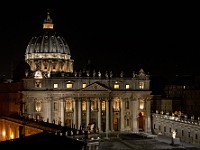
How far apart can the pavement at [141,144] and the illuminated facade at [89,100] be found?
13.8m

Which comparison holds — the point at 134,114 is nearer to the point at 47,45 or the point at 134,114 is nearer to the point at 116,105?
the point at 116,105

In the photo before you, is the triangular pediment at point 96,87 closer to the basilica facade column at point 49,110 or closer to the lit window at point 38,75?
the basilica facade column at point 49,110

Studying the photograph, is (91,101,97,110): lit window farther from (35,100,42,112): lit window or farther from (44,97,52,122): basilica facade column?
(35,100,42,112): lit window

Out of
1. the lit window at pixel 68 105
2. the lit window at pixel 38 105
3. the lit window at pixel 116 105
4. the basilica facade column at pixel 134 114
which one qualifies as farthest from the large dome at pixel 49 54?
the basilica facade column at pixel 134 114

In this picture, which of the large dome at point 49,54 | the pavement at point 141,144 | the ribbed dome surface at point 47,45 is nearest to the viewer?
the pavement at point 141,144

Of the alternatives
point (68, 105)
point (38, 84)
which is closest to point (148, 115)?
point (68, 105)

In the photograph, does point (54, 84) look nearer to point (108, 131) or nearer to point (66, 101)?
point (66, 101)

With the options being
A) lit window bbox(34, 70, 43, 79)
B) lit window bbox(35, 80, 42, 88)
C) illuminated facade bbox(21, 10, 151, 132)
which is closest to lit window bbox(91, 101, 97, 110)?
illuminated facade bbox(21, 10, 151, 132)

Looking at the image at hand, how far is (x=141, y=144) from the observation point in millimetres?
73375

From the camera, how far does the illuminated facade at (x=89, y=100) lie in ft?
296

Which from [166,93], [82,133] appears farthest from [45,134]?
[166,93]

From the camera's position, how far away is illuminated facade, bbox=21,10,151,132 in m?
90.2

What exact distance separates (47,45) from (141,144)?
44723 millimetres

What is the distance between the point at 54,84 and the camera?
91.2 m
